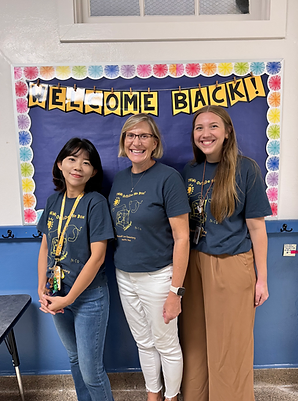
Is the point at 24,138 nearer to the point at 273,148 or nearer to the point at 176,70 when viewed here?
the point at 176,70

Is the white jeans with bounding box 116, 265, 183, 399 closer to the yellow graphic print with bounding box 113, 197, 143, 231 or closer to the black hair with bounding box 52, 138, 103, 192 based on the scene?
the yellow graphic print with bounding box 113, 197, 143, 231

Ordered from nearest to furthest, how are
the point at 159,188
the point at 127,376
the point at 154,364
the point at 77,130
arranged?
the point at 159,188 → the point at 154,364 → the point at 77,130 → the point at 127,376

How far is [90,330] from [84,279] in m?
0.26

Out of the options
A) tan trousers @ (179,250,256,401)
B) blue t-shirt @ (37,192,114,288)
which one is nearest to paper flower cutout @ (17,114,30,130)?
blue t-shirt @ (37,192,114,288)

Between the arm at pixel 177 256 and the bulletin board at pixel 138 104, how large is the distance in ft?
1.56

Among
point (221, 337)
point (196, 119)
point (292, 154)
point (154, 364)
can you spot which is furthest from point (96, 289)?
point (292, 154)

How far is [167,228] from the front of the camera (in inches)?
50.1

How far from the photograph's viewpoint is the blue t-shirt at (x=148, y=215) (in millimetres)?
1217

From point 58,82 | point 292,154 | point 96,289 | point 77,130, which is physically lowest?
point 96,289

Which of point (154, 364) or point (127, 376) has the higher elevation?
point (154, 364)

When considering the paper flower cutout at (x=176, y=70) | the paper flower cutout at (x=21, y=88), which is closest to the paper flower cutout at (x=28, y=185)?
the paper flower cutout at (x=21, y=88)

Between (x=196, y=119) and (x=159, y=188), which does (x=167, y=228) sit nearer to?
(x=159, y=188)

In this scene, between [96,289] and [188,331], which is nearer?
[96,289]

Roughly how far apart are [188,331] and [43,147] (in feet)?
4.44
